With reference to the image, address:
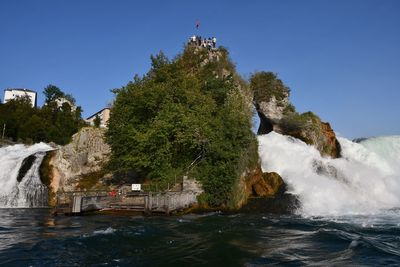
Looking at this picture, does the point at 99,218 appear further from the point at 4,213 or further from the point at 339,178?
the point at 339,178

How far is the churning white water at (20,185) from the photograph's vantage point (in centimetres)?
3080

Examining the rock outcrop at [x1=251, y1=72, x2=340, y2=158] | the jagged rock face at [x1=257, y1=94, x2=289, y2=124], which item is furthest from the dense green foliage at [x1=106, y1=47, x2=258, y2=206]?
the jagged rock face at [x1=257, y1=94, x2=289, y2=124]

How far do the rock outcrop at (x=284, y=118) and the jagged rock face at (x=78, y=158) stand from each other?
20.1 meters

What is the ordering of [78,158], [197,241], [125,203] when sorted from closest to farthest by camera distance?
[197,241] → [125,203] → [78,158]

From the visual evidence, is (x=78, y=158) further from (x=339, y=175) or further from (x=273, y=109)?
(x=273, y=109)

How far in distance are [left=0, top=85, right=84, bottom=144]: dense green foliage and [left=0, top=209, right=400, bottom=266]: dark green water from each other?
49.4 metres

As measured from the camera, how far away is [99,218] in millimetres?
22719

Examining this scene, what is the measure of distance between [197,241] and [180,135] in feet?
44.2

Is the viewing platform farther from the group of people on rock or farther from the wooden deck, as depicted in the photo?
the group of people on rock

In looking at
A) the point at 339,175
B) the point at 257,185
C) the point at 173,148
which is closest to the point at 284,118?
the point at 339,175

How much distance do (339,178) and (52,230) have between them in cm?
2394

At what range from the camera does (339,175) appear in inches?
1342

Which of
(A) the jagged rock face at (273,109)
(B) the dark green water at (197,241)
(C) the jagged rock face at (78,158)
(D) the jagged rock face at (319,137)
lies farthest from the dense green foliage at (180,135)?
(A) the jagged rock face at (273,109)

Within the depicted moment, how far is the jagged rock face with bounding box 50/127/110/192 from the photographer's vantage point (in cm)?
3456
